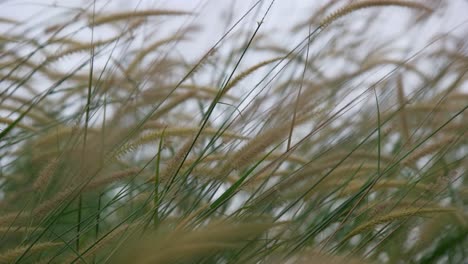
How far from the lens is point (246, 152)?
2.52 ft

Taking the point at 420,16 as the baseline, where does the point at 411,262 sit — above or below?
below

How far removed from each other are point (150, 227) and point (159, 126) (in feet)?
0.60

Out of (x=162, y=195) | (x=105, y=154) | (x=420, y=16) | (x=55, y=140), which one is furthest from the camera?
(x=420, y=16)

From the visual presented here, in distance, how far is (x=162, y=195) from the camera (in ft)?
2.29

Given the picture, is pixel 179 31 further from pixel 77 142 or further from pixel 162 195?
pixel 162 195

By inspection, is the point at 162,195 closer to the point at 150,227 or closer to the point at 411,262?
the point at 150,227

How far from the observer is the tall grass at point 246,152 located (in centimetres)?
72

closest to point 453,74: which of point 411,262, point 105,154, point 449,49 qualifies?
point 449,49

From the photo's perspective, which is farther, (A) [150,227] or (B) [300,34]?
(B) [300,34]

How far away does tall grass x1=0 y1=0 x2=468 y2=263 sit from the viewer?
2.35ft

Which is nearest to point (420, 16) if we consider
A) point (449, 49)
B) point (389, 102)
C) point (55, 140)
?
point (449, 49)

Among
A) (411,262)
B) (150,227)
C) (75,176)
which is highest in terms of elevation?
(75,176)

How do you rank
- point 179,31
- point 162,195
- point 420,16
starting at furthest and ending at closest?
point 420,16, point 179,31, point 162,195

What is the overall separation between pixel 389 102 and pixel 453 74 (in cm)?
13
